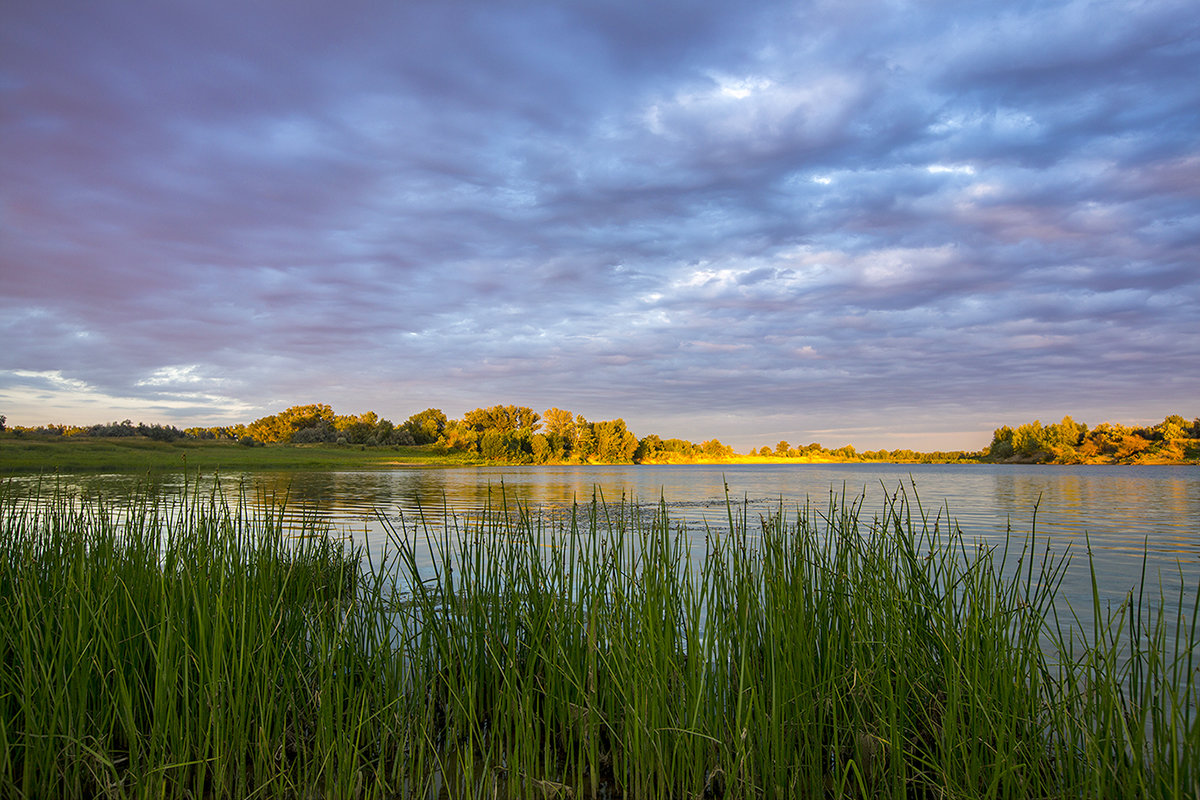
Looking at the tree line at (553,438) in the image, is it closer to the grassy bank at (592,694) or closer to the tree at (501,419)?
the tree at (501,419)

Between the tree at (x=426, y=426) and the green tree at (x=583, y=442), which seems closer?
the tree at (x=426, y=426)

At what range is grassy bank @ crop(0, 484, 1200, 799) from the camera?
2545mm

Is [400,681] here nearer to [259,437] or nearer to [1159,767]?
[1159,767]

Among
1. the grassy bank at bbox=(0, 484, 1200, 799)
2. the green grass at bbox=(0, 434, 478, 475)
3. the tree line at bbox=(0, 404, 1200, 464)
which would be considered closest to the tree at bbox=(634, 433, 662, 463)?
the tree line at bbox=(0, 404, 1200, 464)

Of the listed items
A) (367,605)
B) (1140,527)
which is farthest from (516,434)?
(367,605)

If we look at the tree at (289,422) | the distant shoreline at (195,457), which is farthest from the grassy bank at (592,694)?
the tree at (289,422)

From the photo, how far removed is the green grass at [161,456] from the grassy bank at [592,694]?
26.0 metres

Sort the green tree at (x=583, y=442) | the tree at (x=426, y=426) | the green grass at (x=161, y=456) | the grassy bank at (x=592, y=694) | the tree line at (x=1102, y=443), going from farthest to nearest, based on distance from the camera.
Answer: the green tree at (x=583, y=442)
the tree at (x=426, y=426)
the tree line at (x=1102, y=443)
the green grass at (x=161, y=456)
the grassy bank at (x=592, y=694)

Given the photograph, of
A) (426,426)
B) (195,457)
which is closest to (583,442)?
→ (426,426)

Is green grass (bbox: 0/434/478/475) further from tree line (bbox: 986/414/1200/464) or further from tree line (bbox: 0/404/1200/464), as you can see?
tree line (bbox: 986/414/1200/464)

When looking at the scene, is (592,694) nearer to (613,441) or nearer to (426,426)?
(426,426)

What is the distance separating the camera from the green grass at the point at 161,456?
114 ft

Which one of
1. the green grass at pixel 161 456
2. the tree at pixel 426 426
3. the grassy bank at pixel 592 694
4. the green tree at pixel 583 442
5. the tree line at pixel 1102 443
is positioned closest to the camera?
the grassy bank at pixel 592 694

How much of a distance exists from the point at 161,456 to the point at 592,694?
174ft
